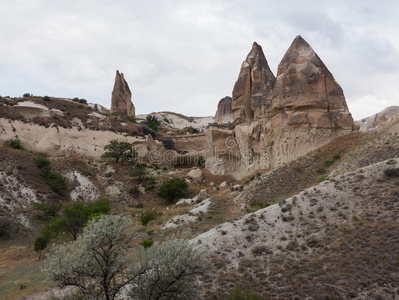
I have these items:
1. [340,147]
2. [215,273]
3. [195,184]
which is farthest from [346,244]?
[195,184]

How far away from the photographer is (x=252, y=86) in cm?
2956

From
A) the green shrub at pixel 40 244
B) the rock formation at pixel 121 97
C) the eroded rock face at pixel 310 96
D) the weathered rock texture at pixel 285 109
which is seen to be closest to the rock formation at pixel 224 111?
the rock formation at pixel 121 97

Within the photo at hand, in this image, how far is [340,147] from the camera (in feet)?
71.3

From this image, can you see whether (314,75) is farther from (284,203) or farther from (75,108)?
(75,108)

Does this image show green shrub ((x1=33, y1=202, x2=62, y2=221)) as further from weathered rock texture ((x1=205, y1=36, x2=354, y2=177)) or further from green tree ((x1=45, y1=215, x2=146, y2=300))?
green tree ((x1=45, y1=215, x2=146, y2=300))

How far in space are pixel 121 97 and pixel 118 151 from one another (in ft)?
118

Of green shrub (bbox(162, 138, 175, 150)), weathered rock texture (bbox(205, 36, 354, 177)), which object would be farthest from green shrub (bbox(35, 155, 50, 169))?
weathered rock texture (bbox(205, 36, 354, 177))

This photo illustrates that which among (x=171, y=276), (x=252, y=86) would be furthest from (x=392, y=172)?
(x=252, y=86)

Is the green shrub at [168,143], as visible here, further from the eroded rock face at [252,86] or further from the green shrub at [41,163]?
the green shrub at [41,163]

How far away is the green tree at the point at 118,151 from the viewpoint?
120 feet

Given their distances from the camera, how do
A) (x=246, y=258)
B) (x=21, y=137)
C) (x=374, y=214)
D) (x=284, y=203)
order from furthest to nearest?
(x=21, y=137), (x=284, y=203), (x=374, y=214), (x=246, y=258)

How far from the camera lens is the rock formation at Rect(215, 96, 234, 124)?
Result: 62072mm

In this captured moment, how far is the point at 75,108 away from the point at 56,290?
41.8m

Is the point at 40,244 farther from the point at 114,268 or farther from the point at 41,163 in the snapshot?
the point at 41,163
